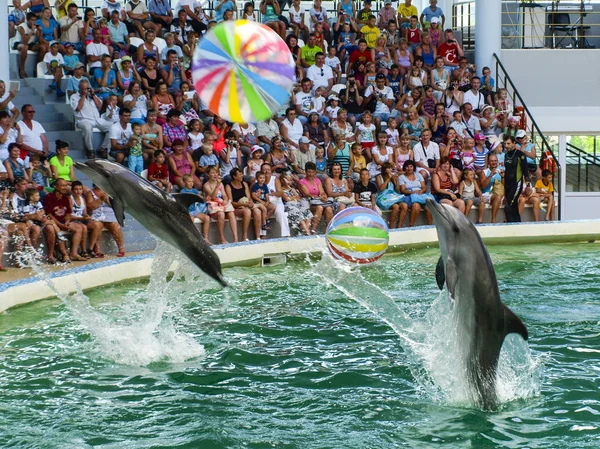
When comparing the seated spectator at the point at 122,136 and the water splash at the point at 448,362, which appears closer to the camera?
the water splash at the point at 448,362

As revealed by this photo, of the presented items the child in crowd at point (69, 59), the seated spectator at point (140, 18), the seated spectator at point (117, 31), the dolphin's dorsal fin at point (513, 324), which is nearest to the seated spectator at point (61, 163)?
the child in crowd at point (69, 59)

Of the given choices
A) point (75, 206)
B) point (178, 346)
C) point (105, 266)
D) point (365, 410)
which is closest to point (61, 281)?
point (105, 266)

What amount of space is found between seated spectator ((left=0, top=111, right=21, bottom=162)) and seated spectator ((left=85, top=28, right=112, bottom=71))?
8.17 ft

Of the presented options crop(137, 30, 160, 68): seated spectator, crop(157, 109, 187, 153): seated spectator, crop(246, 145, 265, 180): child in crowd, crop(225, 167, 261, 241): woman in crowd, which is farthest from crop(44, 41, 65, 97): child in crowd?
crop(225, 167, 261, 241): woman in crowd

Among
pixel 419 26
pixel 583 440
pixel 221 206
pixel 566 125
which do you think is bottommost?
pixel 583 440

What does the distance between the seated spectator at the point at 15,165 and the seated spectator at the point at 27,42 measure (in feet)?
12.3

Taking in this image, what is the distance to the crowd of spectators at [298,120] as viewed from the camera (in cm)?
1402

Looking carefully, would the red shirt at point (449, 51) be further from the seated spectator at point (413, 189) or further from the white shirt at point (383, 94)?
the seated spectator at point (413, 189)

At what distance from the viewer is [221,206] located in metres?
13.6

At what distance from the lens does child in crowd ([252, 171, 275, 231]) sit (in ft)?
46.1

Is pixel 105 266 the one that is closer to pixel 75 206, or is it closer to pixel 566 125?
pixel 75 206

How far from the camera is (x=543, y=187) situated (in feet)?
53.6

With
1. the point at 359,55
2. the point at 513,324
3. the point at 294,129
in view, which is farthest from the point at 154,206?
the point at 359,55

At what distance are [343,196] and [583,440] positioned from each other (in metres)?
9.28
